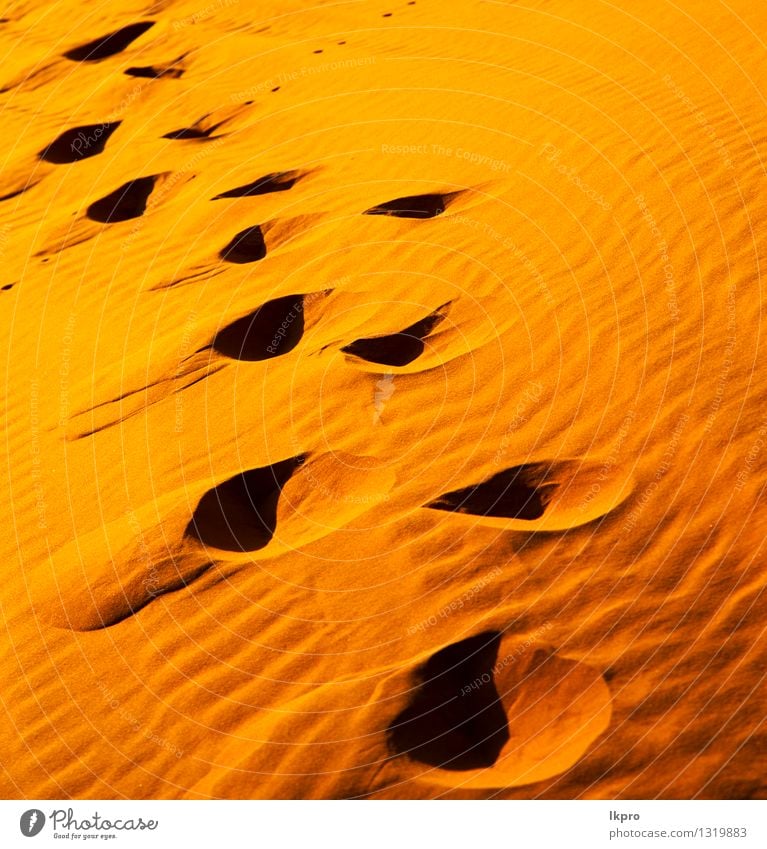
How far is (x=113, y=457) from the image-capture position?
507cm

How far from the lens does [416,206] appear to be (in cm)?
630

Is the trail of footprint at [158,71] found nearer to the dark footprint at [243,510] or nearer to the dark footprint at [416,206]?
the dark footprint at [416,206]

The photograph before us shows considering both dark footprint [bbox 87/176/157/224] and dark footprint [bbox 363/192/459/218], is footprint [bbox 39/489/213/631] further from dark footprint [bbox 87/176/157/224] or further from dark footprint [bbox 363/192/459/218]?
dark footprint [bbox 87/176/157/224]

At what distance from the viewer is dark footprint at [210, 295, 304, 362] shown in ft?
18.0

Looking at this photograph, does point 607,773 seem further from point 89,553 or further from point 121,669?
point 89,553

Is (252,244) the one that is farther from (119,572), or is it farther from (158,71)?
(158,71)

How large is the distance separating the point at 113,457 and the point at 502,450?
99.5 inches

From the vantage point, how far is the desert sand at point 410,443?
157 inches

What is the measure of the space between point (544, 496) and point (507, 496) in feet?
0.71

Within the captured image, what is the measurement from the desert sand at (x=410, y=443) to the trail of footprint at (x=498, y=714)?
0.02m

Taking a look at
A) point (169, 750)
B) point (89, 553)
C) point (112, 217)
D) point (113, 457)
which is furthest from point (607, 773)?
point (112, 217)

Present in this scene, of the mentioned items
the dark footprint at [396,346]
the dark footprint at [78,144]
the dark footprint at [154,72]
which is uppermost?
the dark footprint at [154,72]
